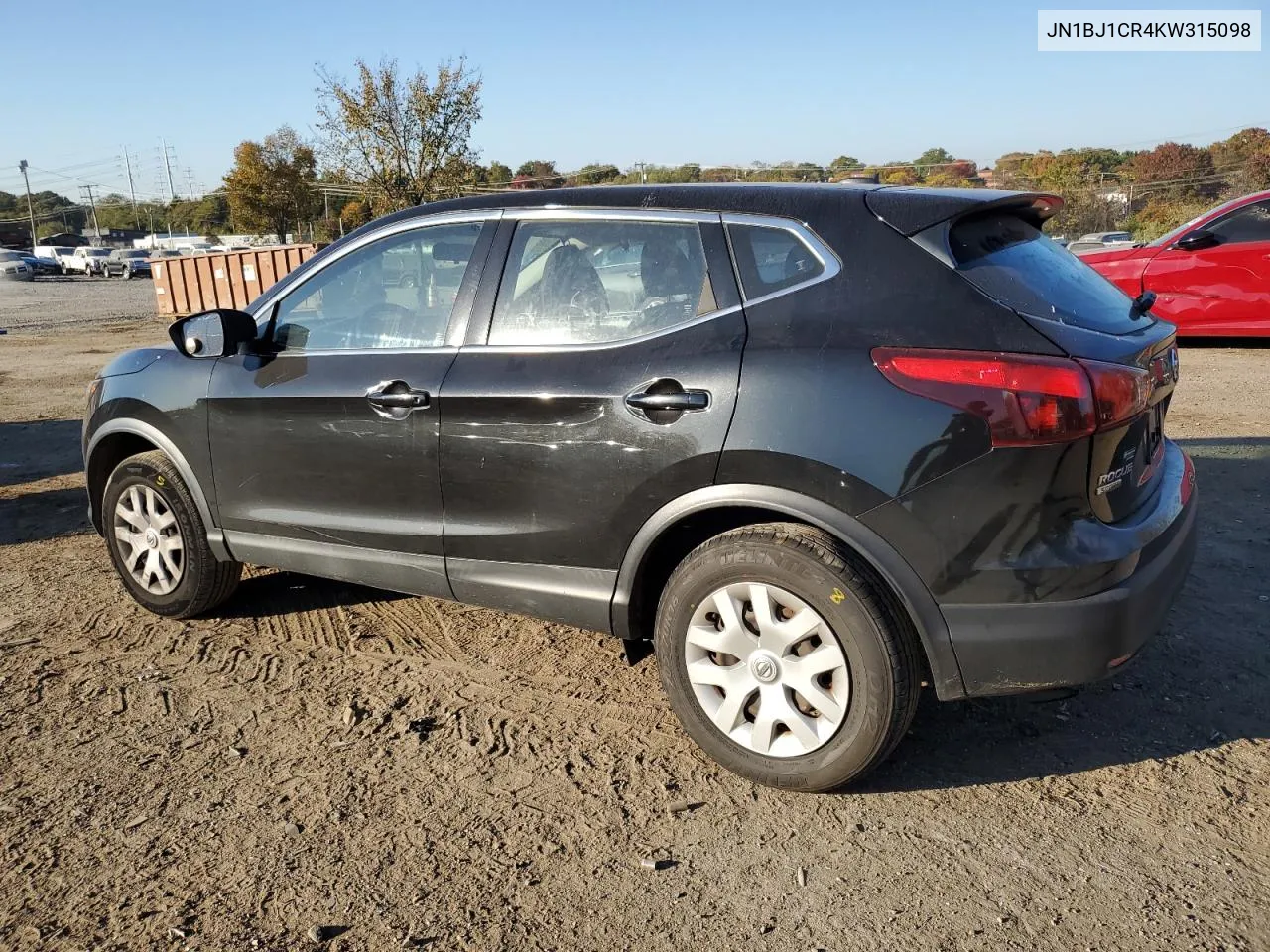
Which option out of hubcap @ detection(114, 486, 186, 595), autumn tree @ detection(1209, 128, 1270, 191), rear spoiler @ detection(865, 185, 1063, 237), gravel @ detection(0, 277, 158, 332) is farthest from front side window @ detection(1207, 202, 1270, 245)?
autumn tree @ detection(1209, 128, 1270, 191)

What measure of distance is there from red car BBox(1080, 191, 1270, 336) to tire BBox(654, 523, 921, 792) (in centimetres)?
883

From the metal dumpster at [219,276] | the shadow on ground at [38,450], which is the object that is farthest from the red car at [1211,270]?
the metal dumpster at [219,276]

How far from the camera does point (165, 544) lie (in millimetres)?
4387

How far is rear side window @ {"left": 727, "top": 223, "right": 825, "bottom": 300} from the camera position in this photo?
3000 mm

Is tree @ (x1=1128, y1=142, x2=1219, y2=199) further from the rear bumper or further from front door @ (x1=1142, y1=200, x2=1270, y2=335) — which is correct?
the rear bumper

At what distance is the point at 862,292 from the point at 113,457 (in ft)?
12.1

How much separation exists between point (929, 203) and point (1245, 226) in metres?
9.12

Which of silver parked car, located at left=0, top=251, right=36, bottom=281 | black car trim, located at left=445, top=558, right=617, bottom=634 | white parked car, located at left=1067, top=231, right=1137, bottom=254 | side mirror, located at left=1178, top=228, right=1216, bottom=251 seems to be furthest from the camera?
silver parked car, located at left=0, top=251, right=36, bottom=281

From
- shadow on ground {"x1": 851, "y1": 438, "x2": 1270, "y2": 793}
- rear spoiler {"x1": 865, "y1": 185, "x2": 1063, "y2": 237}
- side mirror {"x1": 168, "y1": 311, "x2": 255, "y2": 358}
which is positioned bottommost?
shadow on ground {"x1": 851, "y1": 438, "x2": 1270, "y2": 793}

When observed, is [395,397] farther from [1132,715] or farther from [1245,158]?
[1245,158]

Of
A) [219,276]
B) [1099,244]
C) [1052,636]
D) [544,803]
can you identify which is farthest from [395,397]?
[219,276]

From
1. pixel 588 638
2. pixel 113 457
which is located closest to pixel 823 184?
pixel 588 638

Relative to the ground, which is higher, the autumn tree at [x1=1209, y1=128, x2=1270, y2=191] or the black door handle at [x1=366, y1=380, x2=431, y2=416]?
the autumn tree at [x1=1209, y1=128, x2=1270, y2=191]

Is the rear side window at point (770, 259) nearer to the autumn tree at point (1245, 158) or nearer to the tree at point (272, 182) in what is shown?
the autumn tree at point (1245, 158)
